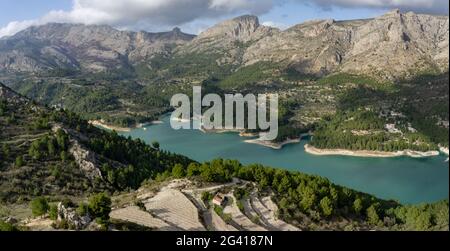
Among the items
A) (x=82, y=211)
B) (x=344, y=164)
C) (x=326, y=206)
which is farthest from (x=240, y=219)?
(x=344, y=164)

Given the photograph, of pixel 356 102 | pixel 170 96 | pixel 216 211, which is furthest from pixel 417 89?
pixel 216 211

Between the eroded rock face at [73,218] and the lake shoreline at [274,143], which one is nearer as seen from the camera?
the eroded rock face at [73,218]

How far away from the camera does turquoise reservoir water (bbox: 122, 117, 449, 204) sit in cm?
6269

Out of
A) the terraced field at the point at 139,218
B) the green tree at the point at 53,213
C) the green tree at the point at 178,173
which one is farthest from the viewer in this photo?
the green tree at the point at 178,173

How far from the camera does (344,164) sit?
Answer: 81688 mm

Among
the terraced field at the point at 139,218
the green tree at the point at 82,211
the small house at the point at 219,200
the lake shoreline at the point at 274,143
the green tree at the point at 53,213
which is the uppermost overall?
the green tree at the point at 82,211

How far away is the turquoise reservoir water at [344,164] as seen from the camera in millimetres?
62688

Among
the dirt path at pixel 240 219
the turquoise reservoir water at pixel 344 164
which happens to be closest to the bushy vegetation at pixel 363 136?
the turquoise reservoir water at pixel 344 164

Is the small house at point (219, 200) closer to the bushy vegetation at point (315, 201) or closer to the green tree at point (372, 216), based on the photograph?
the bushy vegetation at point (315, 201)

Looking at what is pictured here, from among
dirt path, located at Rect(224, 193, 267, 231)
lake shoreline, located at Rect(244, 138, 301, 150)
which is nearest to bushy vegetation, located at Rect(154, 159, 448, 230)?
dirt path, located at Rect(224, 193, 267, 231)

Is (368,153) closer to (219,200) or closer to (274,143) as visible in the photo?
(274,143)

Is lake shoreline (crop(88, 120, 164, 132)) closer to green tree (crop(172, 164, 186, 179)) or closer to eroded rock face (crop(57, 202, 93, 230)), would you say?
green tree (crop(172, 164, 186, 179))

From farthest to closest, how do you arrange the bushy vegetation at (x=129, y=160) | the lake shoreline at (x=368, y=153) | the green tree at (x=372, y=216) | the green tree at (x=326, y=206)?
1. the lake shoreline at (x=368, y=153)
2. the bushy vegetation at (x=129, y=160)
3. the green tree at (x=372, y=216)
4. the green tree at (x=326, y=206)
